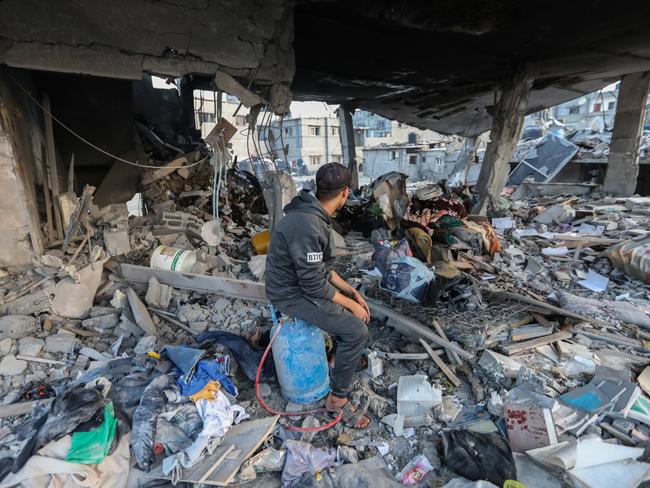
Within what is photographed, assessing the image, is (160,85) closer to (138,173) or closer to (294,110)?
(138,173)

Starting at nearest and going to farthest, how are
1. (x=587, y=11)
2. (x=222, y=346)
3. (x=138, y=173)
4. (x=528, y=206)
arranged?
(x=222, y=346) < (x=587, y=11) < (x=138, y=173) < (x=528, y=206)

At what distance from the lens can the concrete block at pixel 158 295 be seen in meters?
4.57

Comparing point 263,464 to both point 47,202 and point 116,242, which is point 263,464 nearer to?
point 116,242

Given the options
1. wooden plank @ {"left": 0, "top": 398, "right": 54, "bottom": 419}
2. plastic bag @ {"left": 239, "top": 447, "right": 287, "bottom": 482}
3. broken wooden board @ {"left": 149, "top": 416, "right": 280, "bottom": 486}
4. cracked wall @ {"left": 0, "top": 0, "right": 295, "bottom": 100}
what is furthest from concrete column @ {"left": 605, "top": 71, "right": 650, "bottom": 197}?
wooden plank @ {"left": 0, "top": 398, "right": 54, "bottom": 419}

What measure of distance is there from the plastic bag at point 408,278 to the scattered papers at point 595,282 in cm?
299

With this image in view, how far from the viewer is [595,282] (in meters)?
5.62

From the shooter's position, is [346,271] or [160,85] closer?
[346,271]

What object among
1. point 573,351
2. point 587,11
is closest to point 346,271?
point 573,351

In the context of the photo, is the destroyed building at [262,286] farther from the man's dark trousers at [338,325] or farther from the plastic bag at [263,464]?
the man's dark trousers at [338,325]

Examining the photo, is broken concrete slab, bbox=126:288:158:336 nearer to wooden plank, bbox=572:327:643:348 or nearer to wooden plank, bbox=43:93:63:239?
wooden plank, bbox=43:93:63:239

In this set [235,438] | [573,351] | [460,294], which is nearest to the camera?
[235,438]

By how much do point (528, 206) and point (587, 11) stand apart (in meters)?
5.60

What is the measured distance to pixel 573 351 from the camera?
3803mm

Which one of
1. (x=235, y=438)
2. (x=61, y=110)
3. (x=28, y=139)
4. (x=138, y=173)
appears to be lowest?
(x=235, y=438)
